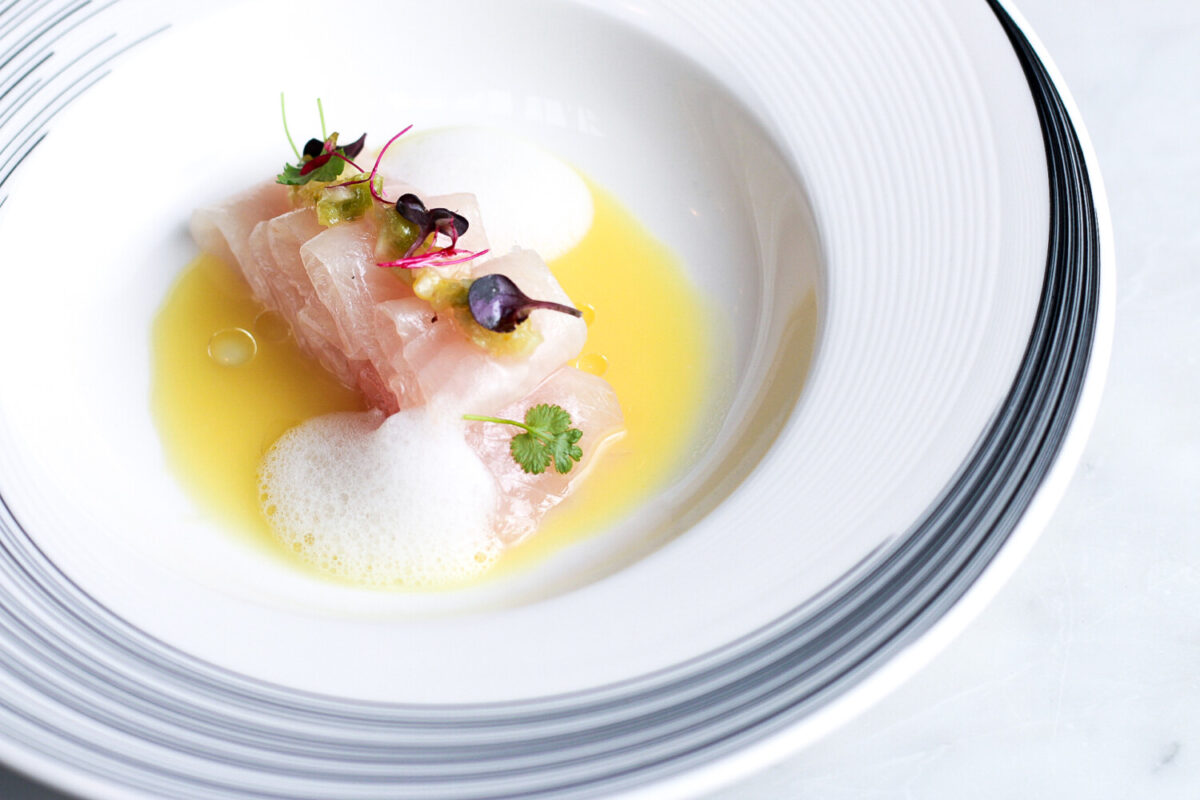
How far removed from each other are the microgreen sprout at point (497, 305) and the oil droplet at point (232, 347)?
724 mm

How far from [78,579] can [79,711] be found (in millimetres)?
290

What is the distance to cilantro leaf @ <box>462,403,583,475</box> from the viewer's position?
211 centimetres

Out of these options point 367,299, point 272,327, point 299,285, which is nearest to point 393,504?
point 367,299

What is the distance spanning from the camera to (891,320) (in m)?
1.99

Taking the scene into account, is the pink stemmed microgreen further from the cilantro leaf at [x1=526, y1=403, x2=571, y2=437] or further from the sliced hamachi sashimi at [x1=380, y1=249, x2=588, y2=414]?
the cilantro leaf at [x1=526, y1=403, x2=571, y2=437]

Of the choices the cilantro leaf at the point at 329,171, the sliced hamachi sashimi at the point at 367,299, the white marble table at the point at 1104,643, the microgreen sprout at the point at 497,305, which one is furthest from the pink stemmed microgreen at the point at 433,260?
the white marble table at the point at 1104,643

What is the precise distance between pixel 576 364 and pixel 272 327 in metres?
0.73

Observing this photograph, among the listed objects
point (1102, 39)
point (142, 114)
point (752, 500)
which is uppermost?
point (1102, 39)

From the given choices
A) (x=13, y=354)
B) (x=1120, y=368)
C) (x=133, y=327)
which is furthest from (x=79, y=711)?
(x=1120, y=368)

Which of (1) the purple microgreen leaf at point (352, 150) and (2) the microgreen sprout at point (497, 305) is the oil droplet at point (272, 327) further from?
(2) the microgreen sprout at point (497, 305)

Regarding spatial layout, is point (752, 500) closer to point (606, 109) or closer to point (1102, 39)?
point (606, 109)

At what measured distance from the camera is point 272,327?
2.53 metres

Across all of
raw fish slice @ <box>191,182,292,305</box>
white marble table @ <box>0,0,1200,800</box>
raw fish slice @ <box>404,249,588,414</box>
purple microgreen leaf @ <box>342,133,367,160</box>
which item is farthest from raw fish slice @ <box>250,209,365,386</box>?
white marble table @ <box>0,0,1200,800</box>

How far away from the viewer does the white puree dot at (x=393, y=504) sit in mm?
2076
